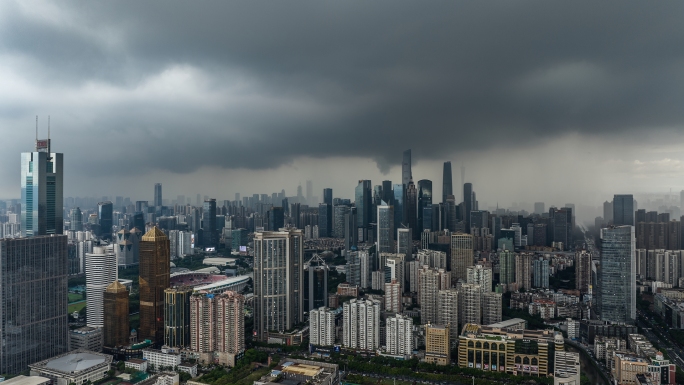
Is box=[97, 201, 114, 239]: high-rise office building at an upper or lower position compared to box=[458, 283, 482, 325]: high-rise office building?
upper

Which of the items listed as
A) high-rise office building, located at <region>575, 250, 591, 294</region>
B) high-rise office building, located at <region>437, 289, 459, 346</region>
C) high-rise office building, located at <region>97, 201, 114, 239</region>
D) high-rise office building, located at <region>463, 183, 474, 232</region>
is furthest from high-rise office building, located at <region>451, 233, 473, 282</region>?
high-rise office building, located at <region>97, 201, 114, 239</region>

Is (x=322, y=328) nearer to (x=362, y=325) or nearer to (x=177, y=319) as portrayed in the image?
(x=362, y=325)

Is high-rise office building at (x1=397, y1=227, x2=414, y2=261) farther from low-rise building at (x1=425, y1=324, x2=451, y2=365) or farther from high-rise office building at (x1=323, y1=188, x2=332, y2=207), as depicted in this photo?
low-rise building at (x1=425, y1=324, x2=451, y2=365)

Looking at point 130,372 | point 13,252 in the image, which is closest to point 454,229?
point 130,372

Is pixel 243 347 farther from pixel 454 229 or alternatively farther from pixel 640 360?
pixel 454 229

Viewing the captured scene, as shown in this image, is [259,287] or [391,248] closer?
[259,287]

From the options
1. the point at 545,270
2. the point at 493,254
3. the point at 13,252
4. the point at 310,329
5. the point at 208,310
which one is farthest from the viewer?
the point at 493,254

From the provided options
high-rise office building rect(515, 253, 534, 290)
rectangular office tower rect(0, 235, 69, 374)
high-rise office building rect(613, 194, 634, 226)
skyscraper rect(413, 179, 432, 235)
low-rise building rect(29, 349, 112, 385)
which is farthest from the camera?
skyscraper rect(413, 179, 432, 235)
